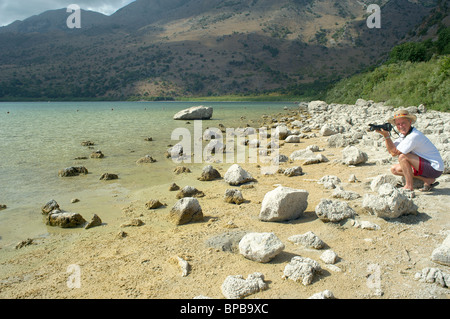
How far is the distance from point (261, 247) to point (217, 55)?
121m

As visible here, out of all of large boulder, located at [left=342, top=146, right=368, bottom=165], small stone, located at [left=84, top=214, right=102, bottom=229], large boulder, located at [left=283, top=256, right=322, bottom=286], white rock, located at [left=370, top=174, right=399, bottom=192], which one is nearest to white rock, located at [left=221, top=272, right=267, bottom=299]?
large boulder, located at [left=283, top=256, right=322, bottom=286]

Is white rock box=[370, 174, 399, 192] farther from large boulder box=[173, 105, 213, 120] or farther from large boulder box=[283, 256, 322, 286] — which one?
large boulder box=[173, 105, 213, 120]

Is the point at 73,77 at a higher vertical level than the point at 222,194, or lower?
higher

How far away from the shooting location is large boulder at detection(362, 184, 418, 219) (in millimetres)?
4520

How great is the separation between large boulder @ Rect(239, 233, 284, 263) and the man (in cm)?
308

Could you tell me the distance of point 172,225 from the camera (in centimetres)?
539

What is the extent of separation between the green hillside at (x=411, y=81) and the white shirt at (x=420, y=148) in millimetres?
14122

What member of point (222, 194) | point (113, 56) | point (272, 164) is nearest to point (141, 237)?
point (222, 194)

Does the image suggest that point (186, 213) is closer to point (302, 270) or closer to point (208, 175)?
point (302, 270)

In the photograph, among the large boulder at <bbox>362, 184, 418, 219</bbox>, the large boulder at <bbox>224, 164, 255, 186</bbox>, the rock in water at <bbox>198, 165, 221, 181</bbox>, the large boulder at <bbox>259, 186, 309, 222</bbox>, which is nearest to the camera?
the large boulder at <bbox>362, 184, 418, 219</bbox>

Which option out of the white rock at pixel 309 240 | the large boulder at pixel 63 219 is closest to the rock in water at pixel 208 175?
the large boulder at pixel 63 219

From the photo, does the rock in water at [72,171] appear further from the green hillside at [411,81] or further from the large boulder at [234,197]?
the green hillside at [411,81]
